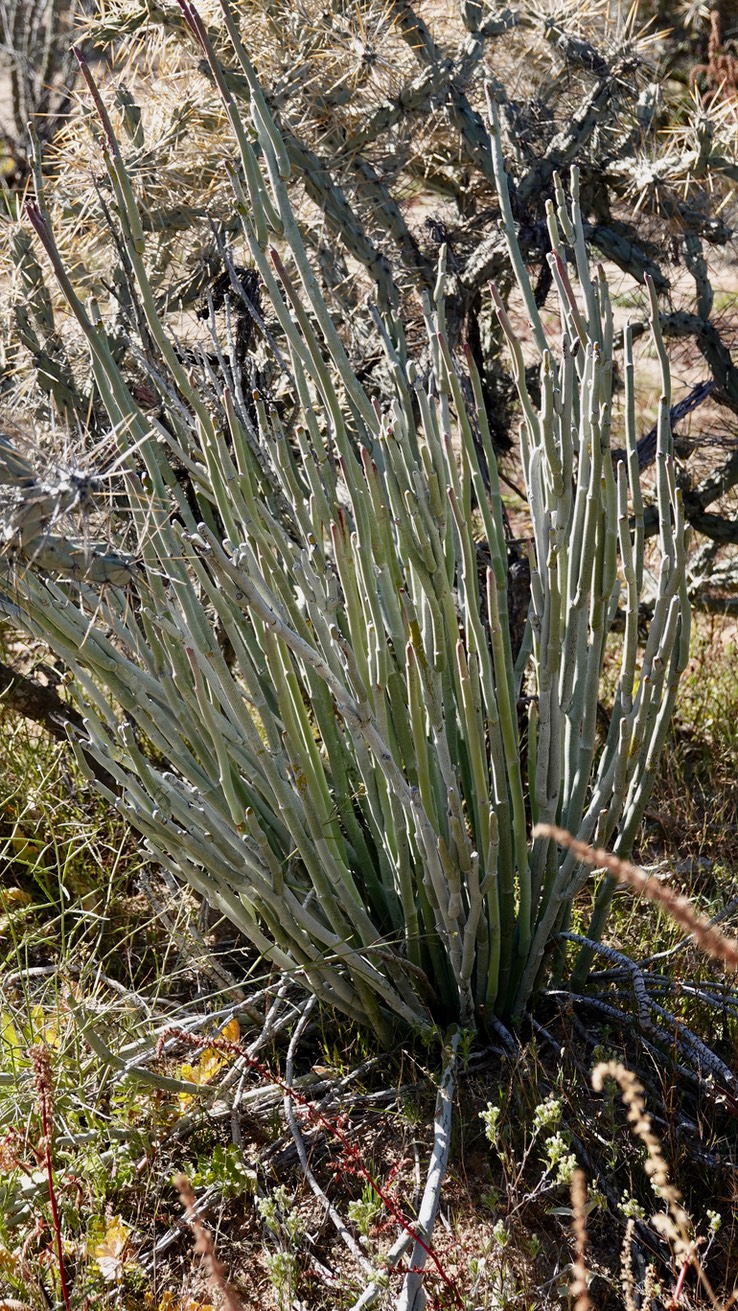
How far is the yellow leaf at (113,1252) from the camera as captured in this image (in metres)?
1.51

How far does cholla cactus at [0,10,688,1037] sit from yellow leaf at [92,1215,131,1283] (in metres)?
0.41

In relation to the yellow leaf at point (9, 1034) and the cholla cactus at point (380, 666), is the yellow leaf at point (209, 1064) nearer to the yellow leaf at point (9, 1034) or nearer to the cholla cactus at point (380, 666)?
the cholla cactus at point (380, 666)

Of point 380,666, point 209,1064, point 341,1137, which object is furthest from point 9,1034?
point 380,666

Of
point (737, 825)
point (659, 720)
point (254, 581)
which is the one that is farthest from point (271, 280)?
point (737, 825)

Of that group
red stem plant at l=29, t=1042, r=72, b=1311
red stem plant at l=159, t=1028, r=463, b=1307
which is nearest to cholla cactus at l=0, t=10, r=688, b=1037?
red stem plant at l=159, t=1028, r=463, b=1307

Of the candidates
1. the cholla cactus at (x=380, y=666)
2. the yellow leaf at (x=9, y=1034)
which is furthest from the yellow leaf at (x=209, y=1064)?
the yellow leaf at (x=9, y=1034)

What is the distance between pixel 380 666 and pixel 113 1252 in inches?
33.0

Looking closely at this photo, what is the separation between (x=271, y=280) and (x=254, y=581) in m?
0.41

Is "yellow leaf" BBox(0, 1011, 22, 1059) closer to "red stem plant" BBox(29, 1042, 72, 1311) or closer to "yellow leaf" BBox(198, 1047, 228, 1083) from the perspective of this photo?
"red stem plant" BBox(29, 1042, 72, 1311)

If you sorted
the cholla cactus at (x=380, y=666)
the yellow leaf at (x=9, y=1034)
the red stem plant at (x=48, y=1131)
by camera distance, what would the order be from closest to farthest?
the red stem plant at (x=48, y=1131) < the cholla cactus at (x=380, y=666) < the yellow leaf at (x=9, y=1034)

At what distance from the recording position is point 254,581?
54.6 inches

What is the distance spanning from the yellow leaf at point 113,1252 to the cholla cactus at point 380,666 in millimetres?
407

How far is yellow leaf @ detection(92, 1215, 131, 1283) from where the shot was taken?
1515 millimetres

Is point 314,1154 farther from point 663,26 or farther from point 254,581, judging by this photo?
point 663,26
